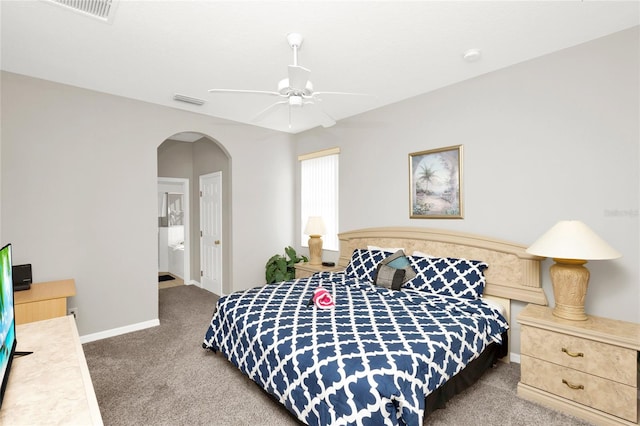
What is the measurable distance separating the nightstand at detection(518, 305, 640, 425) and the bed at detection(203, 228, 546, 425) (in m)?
0.29

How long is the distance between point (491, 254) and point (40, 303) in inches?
155

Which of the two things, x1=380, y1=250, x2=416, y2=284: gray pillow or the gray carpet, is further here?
x1=380, y1=250, x2=416, y2=284: gray pillow

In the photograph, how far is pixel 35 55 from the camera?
104 inches

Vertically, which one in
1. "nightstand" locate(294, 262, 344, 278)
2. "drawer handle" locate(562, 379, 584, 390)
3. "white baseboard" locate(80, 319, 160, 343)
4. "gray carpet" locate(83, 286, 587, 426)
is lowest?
"gray carpet" locate(83, 286, 587, 426)

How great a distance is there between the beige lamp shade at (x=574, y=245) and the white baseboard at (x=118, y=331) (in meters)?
4.01

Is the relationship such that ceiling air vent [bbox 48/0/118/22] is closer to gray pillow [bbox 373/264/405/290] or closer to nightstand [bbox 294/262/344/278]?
gray pillow [bbox 373/264/405/290]

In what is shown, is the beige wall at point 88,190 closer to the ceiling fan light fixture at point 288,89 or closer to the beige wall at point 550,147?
the ceiling fan light fixture at point 288,89

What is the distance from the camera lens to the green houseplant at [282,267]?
466 cm

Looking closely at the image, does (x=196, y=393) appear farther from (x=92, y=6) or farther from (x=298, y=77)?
(x=92, y=6)

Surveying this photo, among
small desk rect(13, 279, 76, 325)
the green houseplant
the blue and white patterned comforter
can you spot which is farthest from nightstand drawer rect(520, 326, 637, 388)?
small desk rect(13, 279, 76, 325)

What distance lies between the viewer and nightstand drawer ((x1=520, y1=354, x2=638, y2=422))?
74.9 inches

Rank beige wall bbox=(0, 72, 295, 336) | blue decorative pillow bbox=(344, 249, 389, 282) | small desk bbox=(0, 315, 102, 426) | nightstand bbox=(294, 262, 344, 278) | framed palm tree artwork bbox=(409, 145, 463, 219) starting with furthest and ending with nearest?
1. nightstand bbox=(294, 262, 344, 278)
2. blue decorative pillow bbox=(344, 249, 389, 282)
3. framed palm tree artwork bbox=(409, 145, 463, 219)
4. beige wall bbox=(0, 72, 295, 336)
5. small desk bbox=(0, 315, 102, 426)

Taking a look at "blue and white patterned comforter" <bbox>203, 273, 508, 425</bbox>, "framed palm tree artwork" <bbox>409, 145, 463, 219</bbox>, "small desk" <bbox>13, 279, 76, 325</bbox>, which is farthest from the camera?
"framed palm tree artwork" <bbox>409, 145, 463, 219</bbox>

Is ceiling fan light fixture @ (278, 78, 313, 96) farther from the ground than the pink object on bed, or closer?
farther from the ground
